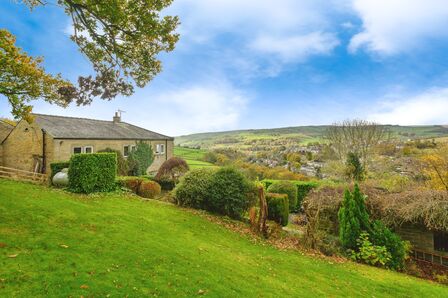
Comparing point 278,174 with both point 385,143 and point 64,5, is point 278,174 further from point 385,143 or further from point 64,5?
point 64,5

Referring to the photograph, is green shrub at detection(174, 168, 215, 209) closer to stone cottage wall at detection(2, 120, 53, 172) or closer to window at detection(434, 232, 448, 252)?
window at detection(434, 232, 448, 252)

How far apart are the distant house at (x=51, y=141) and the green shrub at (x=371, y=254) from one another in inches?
1169

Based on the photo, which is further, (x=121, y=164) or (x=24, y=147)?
(x=121, y=164)

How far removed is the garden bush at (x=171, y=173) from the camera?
28547 mm

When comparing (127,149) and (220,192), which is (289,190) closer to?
(220,192)

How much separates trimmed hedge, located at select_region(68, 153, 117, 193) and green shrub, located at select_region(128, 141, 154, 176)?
18631mm

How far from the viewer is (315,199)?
59.9 feet

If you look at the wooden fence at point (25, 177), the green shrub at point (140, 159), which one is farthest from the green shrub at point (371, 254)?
the green shrub at point (140, 159)

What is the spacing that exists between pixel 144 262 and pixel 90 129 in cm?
3200

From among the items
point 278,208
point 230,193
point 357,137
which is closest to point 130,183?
point 230,193

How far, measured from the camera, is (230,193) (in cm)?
1783

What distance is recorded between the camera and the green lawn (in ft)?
21.8

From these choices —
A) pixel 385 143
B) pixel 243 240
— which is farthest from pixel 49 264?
pixel 385 143

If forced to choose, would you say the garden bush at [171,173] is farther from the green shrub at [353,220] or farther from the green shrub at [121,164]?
the green shrub at [353,220]
